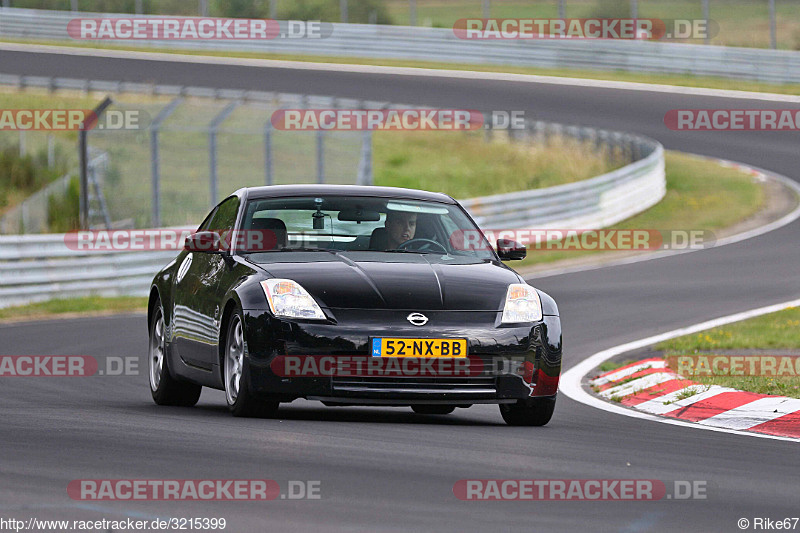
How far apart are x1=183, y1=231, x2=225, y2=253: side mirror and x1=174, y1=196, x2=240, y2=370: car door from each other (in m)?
0.07

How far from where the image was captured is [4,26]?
150 feet

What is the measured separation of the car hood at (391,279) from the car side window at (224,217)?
688 millimetres

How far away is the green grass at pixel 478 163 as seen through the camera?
1217 inches

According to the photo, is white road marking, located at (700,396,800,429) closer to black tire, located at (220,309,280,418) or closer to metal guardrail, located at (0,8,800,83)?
black tire, located at (220,309,280,418)

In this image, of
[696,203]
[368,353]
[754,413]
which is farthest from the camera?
[696,203]

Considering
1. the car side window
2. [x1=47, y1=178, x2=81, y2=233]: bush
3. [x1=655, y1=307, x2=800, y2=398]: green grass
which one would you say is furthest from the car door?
[x1=47, y1=178, x2=81, y2=233]: bush

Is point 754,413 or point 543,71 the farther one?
point 543,71

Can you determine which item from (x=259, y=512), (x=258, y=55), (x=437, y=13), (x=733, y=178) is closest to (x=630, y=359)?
(x=259, y=512)

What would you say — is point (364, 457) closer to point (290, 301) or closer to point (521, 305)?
point (290, 301)

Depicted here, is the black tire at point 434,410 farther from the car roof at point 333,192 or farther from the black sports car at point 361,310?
the car roof at point 333,192

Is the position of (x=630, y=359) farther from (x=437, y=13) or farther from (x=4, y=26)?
(x=437, y=13)

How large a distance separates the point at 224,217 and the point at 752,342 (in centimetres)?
529

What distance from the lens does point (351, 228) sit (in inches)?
368

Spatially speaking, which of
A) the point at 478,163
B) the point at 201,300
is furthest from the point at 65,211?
the point at 201,300
